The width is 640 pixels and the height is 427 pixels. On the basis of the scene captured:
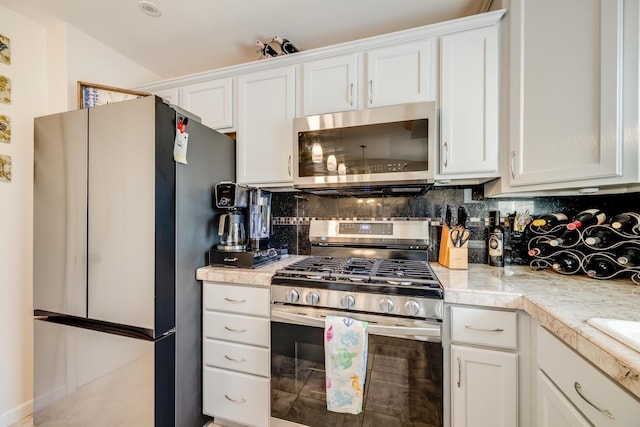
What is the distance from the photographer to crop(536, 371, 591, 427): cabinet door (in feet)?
2.40

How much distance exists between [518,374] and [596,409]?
1.42 ft

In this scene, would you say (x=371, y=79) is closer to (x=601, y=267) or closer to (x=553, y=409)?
(x=601, y=267)

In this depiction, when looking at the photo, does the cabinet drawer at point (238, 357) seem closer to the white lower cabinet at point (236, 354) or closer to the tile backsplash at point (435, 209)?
the white lower cabinet at point (236, 354)

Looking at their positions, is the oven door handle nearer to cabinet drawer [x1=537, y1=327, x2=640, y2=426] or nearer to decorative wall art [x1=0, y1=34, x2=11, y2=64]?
cabinet drawer [x1=537, y1=327, x2=640, y2=426]

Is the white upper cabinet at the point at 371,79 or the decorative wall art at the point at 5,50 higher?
the decorative wall art at the point at 5,50

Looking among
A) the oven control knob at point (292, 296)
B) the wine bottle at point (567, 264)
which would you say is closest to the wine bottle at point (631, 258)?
the wine bottle at point (567, 264)

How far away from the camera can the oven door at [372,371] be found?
1.10 m

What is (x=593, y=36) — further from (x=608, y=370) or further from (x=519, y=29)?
(x=608, y=370)

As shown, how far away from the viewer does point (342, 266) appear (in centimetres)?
146

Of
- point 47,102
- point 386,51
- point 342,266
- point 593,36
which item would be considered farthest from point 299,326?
point 47,102

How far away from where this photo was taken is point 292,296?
1296 millimetres

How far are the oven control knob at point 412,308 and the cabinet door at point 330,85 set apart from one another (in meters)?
1.16

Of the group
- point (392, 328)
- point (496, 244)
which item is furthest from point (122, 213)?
point (496, 244)

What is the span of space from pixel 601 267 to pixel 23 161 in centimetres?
334
